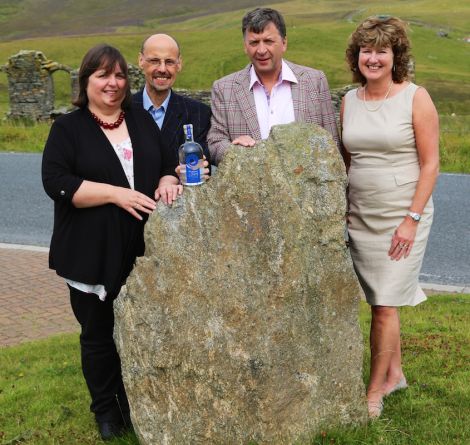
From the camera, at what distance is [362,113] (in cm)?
444

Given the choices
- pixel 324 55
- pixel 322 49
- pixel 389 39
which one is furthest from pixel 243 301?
pixel 322 49

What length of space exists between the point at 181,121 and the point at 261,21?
795 mm

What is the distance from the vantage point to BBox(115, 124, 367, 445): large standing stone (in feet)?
12.9

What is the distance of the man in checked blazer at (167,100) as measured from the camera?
14.7 ft

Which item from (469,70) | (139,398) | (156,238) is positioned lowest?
(469,70)

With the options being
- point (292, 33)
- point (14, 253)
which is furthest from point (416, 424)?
point (292, 33)

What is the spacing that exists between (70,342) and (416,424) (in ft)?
10.7

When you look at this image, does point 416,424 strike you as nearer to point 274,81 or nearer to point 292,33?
point 274,81

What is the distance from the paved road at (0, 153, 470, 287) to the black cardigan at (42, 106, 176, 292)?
5.08m

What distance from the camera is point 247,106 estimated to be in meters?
4.55

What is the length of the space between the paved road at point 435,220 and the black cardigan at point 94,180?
508cm

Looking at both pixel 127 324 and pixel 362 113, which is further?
pixel 362 113

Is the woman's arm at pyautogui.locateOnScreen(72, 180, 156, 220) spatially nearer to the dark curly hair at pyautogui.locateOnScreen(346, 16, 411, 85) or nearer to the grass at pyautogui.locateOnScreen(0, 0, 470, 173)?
the dark curly hair at pyautogui.locateOnScreen(346, 16, 411, 85)

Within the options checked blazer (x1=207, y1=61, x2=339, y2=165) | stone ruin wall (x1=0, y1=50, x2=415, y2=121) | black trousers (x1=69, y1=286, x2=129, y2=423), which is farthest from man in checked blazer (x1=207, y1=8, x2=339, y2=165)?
stone ruin wall (x1=0, y1=50, x2=415, y2=121)
